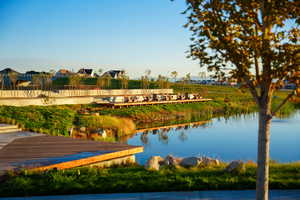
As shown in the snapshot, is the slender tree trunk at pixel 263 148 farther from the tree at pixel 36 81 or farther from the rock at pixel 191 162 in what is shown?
the tree at pixel 36 81

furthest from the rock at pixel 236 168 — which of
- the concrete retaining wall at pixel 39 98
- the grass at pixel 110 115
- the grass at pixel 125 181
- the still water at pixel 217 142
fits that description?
the concrete retaining wall at pixel 39 98

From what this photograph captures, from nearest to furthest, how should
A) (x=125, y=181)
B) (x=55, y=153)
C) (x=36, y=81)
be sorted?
(x=125, y=181), (x=55, y=153), (x=36, y=81)

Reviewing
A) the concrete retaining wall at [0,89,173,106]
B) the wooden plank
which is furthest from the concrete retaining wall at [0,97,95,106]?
the wooden plank

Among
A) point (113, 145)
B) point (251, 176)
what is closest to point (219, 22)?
point (251, 176)

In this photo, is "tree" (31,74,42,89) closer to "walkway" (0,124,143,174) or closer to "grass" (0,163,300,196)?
"walkway" (0,124,143,174)

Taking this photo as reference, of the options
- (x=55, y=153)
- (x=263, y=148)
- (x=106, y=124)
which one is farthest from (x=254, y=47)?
(x=106, y=124)

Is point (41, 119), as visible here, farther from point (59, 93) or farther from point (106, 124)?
point (59, 93)

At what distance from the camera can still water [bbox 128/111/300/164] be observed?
12.5 m

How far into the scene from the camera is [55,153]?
8031mm

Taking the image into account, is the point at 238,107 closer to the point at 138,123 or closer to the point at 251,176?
the point at 138,123

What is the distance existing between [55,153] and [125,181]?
283cm

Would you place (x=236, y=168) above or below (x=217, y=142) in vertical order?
above

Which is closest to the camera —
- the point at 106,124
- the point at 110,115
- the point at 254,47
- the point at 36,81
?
the point at 254,47

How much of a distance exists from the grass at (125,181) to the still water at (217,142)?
4.13 meters
